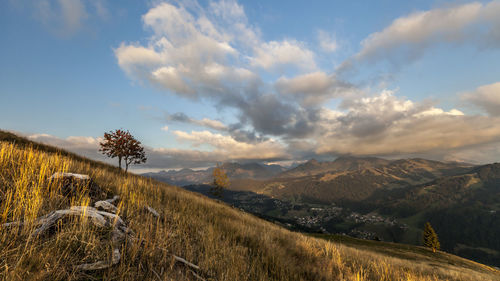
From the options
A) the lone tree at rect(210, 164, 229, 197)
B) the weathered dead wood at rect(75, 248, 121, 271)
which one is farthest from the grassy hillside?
the lone tree at rect(210, 164, 229, 197)

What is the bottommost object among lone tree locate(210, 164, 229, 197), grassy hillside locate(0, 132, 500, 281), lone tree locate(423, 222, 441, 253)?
lone tree locate(423, 222, 441, 253)

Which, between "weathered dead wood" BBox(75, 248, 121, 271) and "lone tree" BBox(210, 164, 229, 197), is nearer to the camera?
"weathered dead wood" BBox(75, 248, 121, 271)

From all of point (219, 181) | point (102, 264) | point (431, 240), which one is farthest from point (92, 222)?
point (431, 240)

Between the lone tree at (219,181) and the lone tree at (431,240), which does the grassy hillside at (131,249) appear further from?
the lone tree at (431,240)

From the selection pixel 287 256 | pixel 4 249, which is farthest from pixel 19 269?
pixel 287 256

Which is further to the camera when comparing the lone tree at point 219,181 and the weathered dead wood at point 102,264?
the lone tree at point 219,181

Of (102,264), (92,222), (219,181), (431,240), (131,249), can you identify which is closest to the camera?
(102,264)

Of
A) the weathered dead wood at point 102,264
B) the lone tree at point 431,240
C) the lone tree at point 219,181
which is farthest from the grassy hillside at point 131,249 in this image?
the lone tree at point 431,240

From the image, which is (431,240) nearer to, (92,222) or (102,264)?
(102,264)

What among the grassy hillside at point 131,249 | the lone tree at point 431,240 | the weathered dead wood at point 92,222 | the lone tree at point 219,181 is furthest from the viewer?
the lone tree at point 431,240

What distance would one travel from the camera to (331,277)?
234 inches

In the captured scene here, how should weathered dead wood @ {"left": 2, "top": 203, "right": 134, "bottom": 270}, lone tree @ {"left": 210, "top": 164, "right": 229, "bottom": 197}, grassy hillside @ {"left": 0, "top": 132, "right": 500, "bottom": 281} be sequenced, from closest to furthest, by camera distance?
grassy hillside @ {"left": 0, "top": 132, "right": 500, "bottom": 281}
weathered dead wood @ {"left": 2, "top": 203, "right": 134, "bottom": 270}
lone tree @ {"left": 210, "top": 164, "right": 229, "bottom": 197}

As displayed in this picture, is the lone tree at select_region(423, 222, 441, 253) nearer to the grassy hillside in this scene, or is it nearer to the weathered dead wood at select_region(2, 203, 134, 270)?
the grassy hillside

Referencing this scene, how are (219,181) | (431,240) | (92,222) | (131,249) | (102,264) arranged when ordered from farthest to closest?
(431,240) < (219,181) < (92,222) < (131,249) < (102,264)
